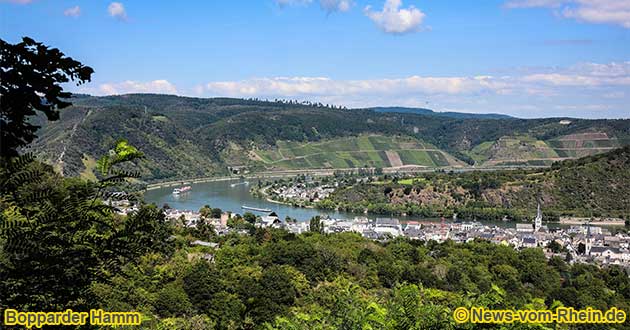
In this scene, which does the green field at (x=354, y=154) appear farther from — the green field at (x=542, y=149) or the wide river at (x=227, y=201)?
the wide river at (x=227, y=201)

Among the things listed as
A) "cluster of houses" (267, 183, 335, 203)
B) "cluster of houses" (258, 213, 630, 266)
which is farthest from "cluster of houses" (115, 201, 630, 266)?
"cluster of houses" (267, 183, 335, 203)

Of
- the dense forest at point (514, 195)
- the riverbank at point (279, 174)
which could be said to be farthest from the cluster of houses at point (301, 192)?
the riverbank at point (279, 174)

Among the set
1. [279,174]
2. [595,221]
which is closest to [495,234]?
[595,221]

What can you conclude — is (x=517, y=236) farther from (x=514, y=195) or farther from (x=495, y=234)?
(x=514, y=195)

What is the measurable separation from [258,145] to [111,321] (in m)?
107

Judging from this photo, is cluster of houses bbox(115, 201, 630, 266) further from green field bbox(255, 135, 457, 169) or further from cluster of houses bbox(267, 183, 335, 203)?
green field bbox(255, 135, 457, 169)

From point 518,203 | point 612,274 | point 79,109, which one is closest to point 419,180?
point 518,203

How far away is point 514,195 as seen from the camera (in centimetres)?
6050

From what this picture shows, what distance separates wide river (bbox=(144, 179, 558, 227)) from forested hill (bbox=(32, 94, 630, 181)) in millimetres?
10308

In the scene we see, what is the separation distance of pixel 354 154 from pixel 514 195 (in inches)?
2002

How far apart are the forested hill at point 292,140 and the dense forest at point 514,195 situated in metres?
32.9

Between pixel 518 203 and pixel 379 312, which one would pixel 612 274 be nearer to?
pixel 379 312

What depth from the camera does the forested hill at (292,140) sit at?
8369 cm

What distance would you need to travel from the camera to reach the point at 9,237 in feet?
8.73
